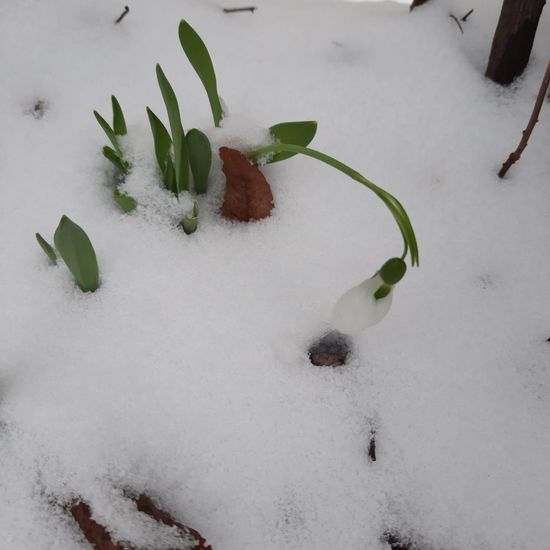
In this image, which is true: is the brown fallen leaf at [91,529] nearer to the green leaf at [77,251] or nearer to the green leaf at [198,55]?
the green leaf at [77,251]

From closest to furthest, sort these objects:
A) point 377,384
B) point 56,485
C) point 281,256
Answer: point 56,485
point 377,384
point 281,256

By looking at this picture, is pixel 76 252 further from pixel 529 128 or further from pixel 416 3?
pixel 416 3

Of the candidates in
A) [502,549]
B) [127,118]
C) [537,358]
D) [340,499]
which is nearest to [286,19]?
[127,118]

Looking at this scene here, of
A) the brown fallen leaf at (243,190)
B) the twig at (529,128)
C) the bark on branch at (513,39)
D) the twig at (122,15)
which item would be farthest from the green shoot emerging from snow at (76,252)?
the bark on branch at (513,39)

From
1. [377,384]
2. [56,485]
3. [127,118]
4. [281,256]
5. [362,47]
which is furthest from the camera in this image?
[362,47]

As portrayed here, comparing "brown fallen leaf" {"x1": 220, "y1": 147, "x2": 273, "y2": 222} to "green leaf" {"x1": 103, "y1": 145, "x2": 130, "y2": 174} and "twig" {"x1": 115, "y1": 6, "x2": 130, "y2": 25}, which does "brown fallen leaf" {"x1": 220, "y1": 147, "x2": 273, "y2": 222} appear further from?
"twig" {"x1": 115, "y1": 6, "x2": 130, "y2": 25}

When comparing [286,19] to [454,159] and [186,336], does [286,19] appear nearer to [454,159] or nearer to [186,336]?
[454,159]

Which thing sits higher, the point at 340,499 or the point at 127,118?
the point at 127,118
